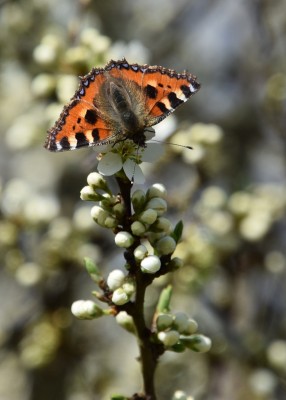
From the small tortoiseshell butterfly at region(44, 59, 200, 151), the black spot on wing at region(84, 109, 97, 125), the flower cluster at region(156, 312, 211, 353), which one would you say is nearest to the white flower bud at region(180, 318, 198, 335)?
the flower cluster at region(156, 312, 211, 353)

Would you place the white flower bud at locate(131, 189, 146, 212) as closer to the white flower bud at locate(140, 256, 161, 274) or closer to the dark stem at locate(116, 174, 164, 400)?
the dark stem at locate(116, 174, 164, 400)

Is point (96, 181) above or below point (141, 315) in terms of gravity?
above

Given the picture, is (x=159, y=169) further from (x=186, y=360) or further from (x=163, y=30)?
(x=163, y=30)

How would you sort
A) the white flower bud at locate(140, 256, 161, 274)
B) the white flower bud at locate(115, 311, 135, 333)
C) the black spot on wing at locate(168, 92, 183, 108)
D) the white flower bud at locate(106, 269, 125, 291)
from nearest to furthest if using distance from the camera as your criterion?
the white flower bud at locate(140, 256, 161, 274)
the white flower bud at locate(106, 269, 125, 291)
the white flower bud at locate(115, 311, 135, 333)
the black spot on wing at locate(168, 92, 183, 108)

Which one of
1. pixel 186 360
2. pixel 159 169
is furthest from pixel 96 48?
pixel 186 360

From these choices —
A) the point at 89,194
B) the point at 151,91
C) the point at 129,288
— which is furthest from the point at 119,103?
the point at 129,288

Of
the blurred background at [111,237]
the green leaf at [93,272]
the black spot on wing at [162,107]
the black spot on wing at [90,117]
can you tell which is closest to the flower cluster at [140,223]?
the green leaf at [93,272]

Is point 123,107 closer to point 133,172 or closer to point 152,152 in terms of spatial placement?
point 152,152
